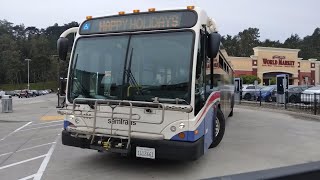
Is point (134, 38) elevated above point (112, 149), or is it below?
above

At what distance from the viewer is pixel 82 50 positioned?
26.9 feet

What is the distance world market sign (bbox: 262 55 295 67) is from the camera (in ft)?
220

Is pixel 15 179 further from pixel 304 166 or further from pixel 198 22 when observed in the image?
pixel 304 166

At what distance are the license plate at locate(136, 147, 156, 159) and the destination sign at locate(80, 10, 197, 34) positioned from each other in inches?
88.3

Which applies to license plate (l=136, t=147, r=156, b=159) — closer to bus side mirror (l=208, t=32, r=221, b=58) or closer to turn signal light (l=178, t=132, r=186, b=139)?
turn signal light (l=178, t=132, r=186, b=139)

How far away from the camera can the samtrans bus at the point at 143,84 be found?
7.14 metres

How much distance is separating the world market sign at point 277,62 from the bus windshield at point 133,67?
203ft

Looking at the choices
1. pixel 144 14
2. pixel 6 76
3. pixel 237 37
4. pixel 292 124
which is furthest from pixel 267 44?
pixel 144 14

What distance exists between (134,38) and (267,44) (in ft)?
375

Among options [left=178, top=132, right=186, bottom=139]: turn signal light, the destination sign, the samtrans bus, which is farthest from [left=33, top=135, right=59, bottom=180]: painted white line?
the destination sign

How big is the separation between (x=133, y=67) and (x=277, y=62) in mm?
63616

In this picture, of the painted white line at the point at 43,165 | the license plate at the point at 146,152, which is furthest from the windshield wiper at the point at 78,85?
the painted white line at the point at 43,165

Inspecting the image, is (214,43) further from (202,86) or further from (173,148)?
(173,148)

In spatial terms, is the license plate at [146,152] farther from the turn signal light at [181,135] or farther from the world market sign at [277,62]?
the world market sign at [277,62]
